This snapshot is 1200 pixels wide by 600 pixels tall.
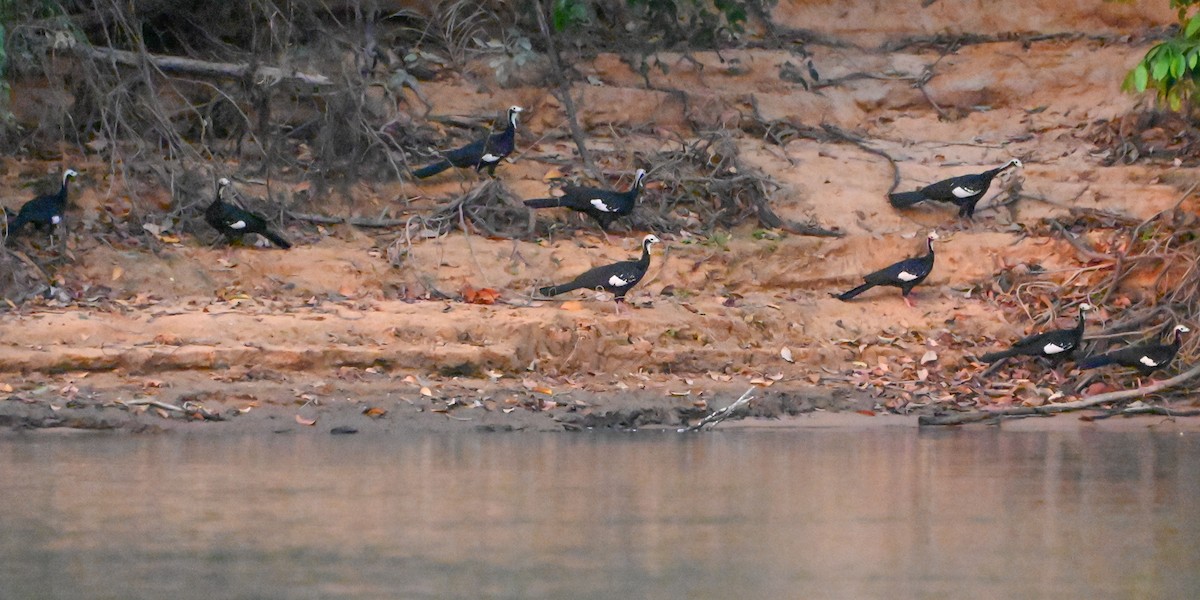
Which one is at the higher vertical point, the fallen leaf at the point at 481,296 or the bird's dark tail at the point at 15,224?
the bird's dark tail at the point at 15,224

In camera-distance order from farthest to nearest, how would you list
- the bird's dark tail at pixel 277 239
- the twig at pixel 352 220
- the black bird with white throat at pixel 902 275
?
the twig at pixel 352 220 < the black bird with white throat at pixel 902 275 < the bird's dark tail at pixel 277 239

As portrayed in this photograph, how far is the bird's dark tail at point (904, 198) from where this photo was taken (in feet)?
50.6

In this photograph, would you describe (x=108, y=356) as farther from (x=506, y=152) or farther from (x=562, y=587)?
(x=562, y=587)

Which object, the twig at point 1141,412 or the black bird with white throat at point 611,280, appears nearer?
the twig at point 1141,412

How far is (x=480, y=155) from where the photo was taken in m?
14.9

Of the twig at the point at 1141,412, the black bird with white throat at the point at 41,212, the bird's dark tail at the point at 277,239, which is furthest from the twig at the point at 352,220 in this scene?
the twig at the point at 1141,412

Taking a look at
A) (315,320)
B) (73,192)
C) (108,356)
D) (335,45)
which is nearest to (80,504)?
(108,356)

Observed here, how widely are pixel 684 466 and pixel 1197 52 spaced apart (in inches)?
208

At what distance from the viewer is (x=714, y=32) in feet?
55.0

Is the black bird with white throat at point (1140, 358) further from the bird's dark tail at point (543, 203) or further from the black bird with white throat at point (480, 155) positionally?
the black bird with white throat at point (480, 155)

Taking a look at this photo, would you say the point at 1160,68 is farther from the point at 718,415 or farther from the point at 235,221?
the point at 235,221

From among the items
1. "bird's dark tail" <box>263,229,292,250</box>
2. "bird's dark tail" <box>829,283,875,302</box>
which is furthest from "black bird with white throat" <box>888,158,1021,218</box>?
"bird's dark tail" <box>263,229,292,250</box>

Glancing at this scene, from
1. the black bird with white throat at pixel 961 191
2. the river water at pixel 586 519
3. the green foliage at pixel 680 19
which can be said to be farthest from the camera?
the green foliage at pixel 680 19

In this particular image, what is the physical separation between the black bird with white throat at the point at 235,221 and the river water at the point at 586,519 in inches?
133
